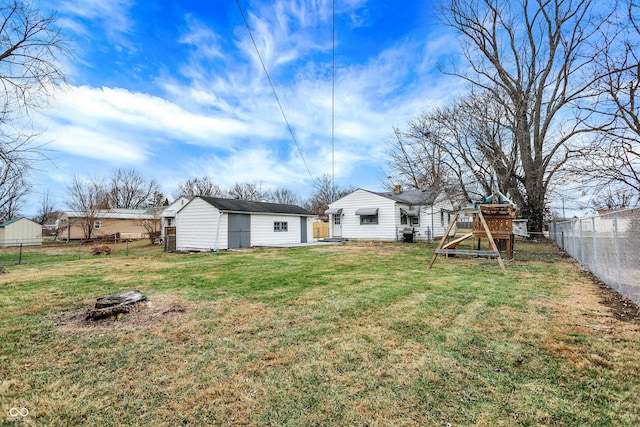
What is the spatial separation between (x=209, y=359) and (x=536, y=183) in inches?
740

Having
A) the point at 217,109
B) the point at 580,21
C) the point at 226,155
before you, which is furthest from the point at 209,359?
the point at 226,155

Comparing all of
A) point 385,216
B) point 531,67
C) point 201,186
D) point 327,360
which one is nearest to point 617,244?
point 327,360

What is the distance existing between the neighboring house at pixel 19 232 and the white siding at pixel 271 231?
20.9 meters

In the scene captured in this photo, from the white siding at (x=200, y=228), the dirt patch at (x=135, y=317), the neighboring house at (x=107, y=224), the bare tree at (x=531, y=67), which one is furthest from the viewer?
the neighboring house at (x=107, y=224)

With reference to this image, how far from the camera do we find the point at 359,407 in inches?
80.4

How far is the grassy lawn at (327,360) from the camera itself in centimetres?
200

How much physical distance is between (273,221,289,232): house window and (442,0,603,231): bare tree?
13.3 meters

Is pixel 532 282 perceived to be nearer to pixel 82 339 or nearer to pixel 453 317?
pixel 453 317

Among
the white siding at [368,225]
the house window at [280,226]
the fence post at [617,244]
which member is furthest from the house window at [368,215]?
the fence post at [617,244]

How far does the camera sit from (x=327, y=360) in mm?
2740

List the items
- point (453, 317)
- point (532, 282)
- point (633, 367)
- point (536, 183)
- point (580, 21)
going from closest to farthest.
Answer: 1. point (633, 367)
2. point (453, 317)
3. point (532, 282)
4. point (580, 21)
5. point (536, 183)

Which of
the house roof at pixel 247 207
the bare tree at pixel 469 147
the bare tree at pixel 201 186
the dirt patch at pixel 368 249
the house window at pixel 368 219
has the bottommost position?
the dirt patch at pixel 368 249

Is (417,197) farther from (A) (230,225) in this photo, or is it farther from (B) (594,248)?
(B) (594,248)

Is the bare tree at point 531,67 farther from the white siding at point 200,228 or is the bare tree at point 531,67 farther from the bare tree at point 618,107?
the white siding at point 200,228
